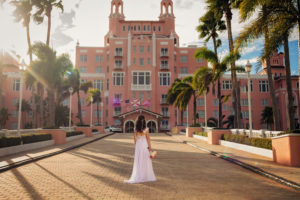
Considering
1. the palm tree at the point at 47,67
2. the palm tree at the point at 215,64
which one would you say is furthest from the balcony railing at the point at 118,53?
the palm tree at the point at 215,64

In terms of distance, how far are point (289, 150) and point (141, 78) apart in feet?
147

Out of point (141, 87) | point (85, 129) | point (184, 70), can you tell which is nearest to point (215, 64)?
point (85, 129)

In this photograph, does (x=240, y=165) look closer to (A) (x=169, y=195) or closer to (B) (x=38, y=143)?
(A) (x=169, y=195)

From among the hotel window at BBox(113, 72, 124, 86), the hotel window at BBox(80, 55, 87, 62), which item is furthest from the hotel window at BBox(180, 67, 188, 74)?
the hotel window at BBox(80, 55, 87, 62)

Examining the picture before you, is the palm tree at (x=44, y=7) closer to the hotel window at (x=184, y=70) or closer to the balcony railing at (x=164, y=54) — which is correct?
the balcony railing at (x=164, y=54)

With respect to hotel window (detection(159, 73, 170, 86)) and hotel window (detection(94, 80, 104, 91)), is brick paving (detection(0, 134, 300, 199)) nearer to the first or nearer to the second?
hotel window (detection(159, 73, 170, 86))

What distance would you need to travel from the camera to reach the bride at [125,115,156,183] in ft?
21.6

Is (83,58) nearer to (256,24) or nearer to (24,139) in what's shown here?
(24,139)

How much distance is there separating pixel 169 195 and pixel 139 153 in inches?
67.6

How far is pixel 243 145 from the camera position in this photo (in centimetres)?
1401

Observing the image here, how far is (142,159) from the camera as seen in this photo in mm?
6598

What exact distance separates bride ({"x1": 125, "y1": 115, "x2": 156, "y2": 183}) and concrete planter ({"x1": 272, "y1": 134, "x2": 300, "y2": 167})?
18.7ft

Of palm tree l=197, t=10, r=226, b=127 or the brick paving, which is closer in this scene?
the brick paving

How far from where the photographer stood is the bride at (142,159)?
6574mm
